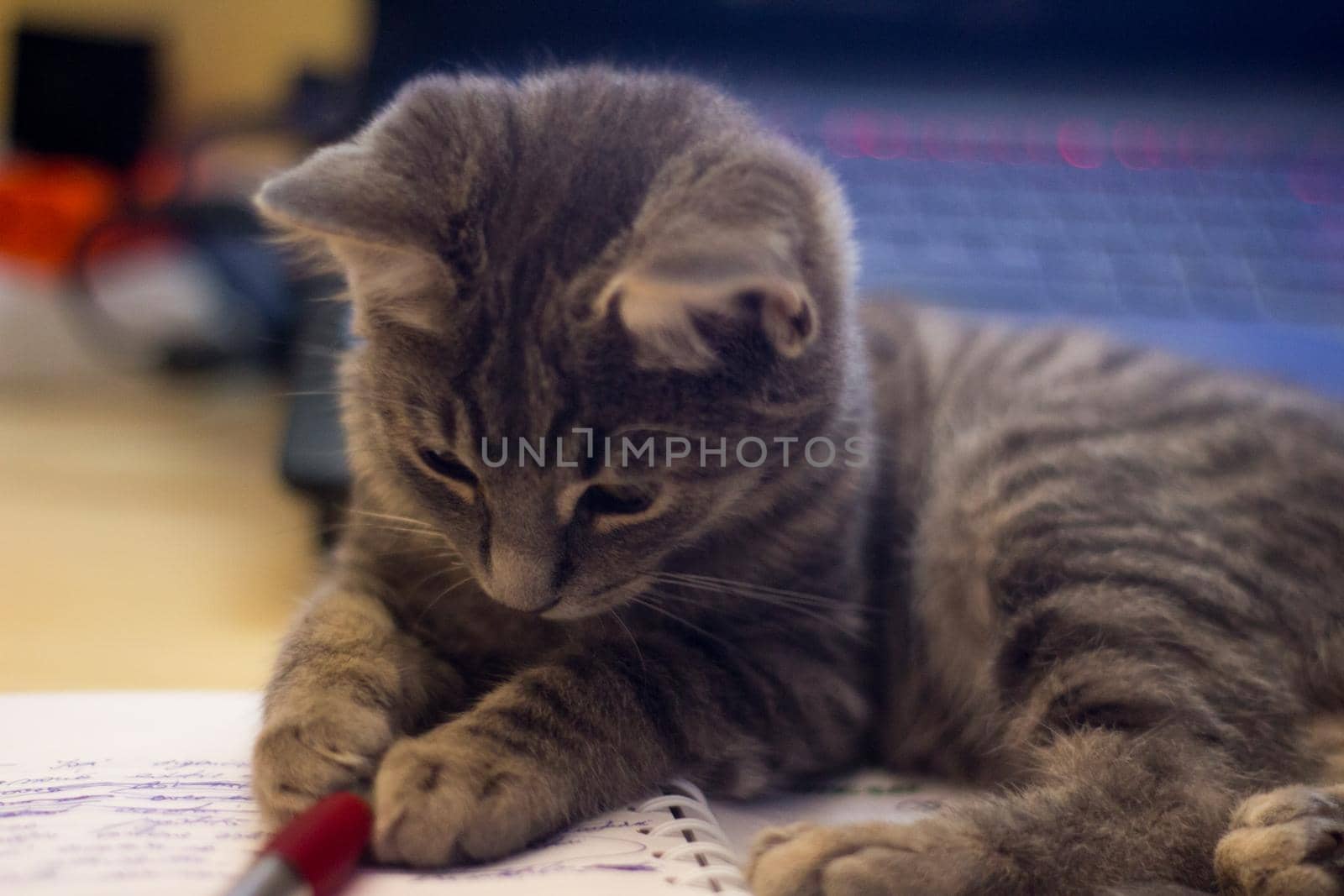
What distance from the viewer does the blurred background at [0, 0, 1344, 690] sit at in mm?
1360

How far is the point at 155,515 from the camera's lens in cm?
148

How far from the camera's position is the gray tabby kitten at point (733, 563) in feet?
2.59

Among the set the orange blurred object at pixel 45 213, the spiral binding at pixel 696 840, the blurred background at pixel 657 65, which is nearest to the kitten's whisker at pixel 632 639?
the spiral binding at pixel 696 840

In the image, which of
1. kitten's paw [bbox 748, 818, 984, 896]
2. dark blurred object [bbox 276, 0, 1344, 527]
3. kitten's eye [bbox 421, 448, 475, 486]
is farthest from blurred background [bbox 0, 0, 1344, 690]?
kitten's paw [bbox 748, 818, 984, 896]

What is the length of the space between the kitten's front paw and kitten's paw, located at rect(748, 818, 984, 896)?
162 millimetres

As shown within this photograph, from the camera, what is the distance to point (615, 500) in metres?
0.88

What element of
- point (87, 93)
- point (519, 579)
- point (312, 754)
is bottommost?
point (312, 754)

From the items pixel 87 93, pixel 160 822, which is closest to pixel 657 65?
pixel 160 822

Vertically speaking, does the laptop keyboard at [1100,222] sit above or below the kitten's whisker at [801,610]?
above

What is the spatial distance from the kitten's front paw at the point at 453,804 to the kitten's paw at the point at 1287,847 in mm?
482

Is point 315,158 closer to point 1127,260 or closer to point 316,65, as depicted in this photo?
point 1127,260

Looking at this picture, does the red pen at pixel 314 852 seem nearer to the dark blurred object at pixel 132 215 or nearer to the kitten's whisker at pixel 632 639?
the kitten's whisker at pixel 632 639

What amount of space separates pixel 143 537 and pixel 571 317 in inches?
34.8

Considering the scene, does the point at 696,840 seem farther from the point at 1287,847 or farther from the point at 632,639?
the point at 1287,847
